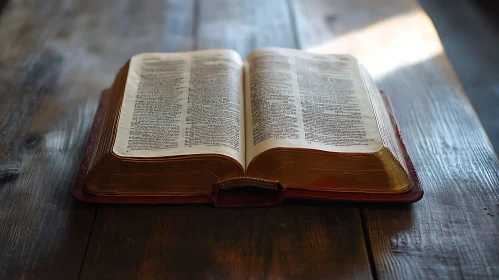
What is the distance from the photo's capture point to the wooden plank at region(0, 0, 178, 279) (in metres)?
0.73

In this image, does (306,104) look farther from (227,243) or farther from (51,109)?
(51,109)

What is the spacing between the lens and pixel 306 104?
85 cm

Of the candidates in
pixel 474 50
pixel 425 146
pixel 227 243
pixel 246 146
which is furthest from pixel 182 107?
pixel 474 50

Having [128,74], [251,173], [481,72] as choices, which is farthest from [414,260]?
[481,72]

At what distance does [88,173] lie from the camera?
2.56 ft

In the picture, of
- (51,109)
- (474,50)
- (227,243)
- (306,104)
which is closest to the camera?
(227,243)

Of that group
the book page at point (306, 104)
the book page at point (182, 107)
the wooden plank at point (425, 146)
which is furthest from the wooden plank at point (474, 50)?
the book page at point (182, 107)

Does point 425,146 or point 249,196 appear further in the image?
point 425,146

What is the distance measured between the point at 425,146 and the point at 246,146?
0.34 meters

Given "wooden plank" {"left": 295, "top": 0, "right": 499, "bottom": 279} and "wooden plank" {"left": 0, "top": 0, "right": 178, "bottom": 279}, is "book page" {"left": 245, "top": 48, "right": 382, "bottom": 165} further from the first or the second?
"wooden plank" {"left": 0, "top": 0, "right": 178, "bottom": 279}

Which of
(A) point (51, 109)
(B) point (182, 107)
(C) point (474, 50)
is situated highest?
(B) point (182, 107)

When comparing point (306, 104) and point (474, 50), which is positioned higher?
point (306, 104)

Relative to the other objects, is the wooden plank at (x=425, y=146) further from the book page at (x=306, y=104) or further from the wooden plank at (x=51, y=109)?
the wooden plank at (x=51, y=109)

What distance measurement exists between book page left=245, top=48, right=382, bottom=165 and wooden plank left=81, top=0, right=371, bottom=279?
0.10 metres
